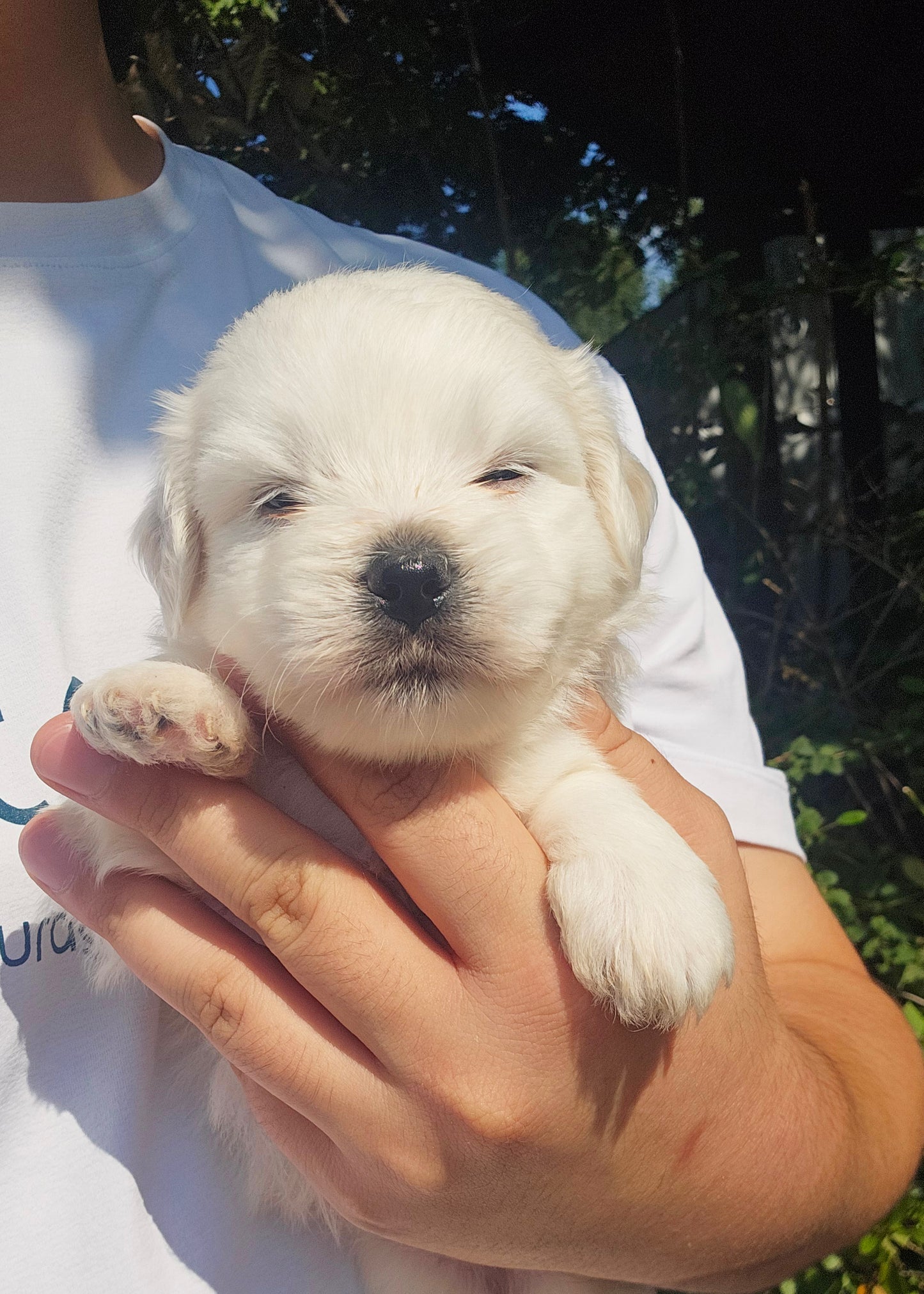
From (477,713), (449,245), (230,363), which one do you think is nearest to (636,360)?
(449,245)

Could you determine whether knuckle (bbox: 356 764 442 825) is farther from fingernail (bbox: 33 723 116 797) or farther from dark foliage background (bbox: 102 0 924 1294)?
dark foliage background (bbox: 102 0 924 1294)

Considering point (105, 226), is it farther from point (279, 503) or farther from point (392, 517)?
point (392, 517)

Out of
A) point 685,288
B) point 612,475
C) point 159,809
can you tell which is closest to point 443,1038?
point 159,809

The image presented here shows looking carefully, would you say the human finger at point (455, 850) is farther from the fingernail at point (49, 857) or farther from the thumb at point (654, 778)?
the fingernail at point (49, 857)

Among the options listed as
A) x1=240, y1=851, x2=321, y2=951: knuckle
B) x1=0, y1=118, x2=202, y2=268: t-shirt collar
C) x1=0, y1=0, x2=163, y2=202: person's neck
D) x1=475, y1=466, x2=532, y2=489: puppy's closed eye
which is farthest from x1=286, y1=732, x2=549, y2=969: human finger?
x1=0, y1=0, x2=163, y2=202: person's neck

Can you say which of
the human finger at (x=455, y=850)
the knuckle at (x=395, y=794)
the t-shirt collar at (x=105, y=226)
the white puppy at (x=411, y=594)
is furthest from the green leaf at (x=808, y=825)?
the t-shirt collar at (x=105, y=226)

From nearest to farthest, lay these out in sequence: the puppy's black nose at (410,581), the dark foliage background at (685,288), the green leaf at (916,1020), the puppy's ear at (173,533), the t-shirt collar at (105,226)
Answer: the puppy's black nose at (410,581), the puppy's ear at (173,533), the t-shirt collar at (105,226), the green leaf at (916,1020), the dark foliage background at (685,288)
